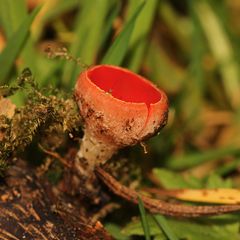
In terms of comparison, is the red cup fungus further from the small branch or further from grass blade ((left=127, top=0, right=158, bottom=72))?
grass blade ((left=127, top=0, right=158, bottom=72))

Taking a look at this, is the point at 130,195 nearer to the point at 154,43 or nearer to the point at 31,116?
the point at 31,116

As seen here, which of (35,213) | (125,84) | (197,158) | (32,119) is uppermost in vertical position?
(125,84)

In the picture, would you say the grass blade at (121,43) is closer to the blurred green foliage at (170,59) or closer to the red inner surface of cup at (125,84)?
the blurred green foliage at (170,59)

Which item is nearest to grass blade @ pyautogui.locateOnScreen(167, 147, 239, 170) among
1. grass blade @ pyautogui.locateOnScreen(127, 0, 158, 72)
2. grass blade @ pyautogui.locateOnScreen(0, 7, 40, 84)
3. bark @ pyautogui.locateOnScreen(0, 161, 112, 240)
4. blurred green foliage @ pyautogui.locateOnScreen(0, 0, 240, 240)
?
blurred green foliage @ pyautogui.locateOnScreen(0, 0, 240, 240)

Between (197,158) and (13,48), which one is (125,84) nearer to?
(13,48)

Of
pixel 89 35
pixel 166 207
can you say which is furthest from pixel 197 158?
pixel 89 35

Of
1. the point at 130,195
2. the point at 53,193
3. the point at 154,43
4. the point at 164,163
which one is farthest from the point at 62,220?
the point at 154,43
